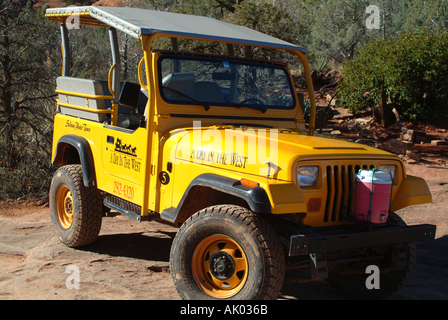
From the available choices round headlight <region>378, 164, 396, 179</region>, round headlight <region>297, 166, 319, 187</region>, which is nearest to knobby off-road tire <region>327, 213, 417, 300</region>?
round headlight <region>378, 164, 396, 179</region>

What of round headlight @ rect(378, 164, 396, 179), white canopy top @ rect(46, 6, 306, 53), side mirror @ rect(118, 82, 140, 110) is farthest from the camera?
side mirror @ rect(118, 82, 140, 110)

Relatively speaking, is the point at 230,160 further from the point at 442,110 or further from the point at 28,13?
Result: the point at 442,110

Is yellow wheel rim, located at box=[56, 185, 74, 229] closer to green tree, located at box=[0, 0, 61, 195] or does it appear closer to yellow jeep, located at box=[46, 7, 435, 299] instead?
yellow jeep, located at box=[46, 7, 435, 299]

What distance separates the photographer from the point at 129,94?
392 centimetres

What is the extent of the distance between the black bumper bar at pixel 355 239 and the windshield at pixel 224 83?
1739mm

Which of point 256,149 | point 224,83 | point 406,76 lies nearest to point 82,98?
point 224,83

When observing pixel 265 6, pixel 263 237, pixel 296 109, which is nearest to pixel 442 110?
pixel 265 6

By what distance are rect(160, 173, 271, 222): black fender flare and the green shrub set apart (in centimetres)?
1143

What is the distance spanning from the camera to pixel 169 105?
3963 mm

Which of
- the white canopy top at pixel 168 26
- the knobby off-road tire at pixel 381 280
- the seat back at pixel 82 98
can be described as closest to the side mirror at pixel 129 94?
the white canopy top at pixel 168 26

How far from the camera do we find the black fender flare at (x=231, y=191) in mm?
2898

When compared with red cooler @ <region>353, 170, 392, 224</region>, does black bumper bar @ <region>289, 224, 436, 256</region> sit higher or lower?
lower

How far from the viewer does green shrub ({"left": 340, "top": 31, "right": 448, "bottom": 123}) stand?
13.2m

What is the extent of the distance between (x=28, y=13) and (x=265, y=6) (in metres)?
8.49
